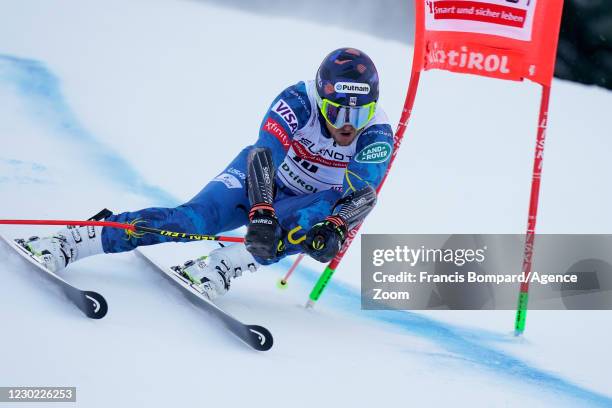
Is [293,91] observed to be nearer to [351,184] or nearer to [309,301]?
[351,184]

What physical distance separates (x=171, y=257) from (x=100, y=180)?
1346 mm

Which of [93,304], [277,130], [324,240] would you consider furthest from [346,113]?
[93,304]

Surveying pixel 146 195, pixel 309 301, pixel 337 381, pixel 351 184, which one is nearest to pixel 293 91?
pixel 351 184

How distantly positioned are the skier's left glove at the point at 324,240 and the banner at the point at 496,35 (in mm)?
1332

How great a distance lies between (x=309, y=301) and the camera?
4.47 m

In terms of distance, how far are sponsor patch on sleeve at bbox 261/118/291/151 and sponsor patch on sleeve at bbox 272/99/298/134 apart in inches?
1.9

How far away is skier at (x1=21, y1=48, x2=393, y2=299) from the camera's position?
3686mm

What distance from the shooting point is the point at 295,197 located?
4.33 meters

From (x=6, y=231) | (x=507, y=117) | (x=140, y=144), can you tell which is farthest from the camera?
(x=507, y=117)

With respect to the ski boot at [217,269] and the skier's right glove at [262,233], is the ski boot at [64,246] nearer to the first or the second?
the ski boot at [217,269]

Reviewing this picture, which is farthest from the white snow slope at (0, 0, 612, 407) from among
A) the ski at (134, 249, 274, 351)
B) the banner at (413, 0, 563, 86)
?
the banner at (413, 0, 563, 86)

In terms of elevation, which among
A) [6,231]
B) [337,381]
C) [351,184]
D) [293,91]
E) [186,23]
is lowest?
[337,381]

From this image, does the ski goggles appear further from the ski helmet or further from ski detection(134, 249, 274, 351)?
ski detection(134, 249, 274, 351)

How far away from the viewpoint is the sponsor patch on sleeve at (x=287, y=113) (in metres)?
3.94
